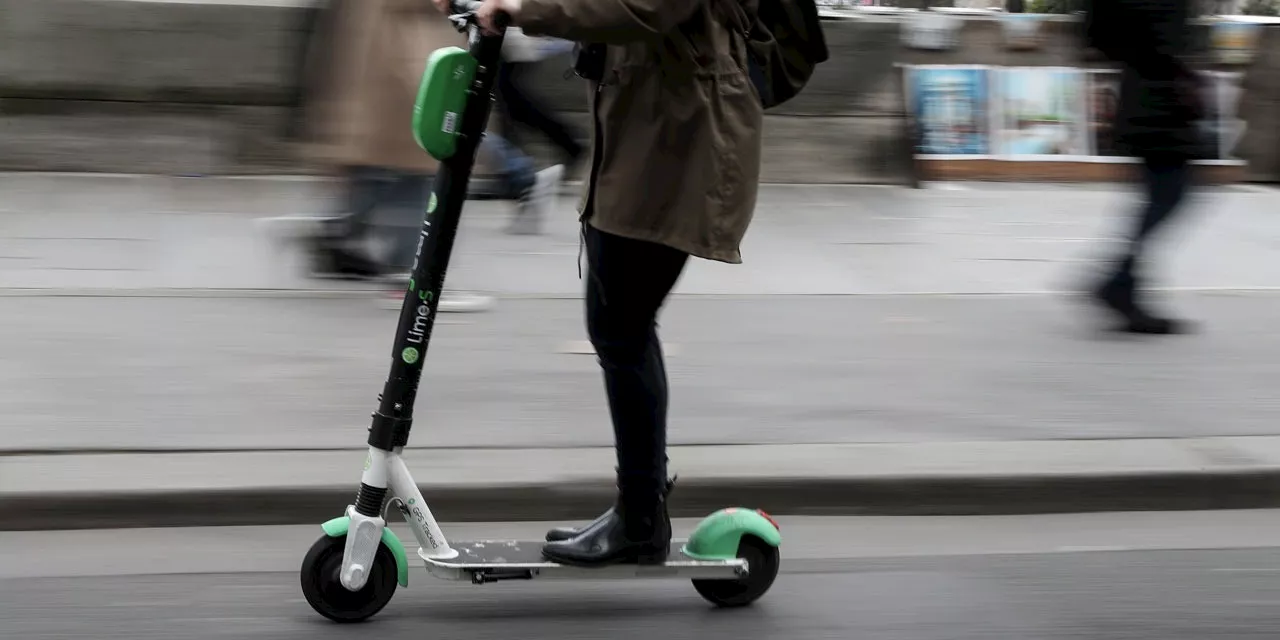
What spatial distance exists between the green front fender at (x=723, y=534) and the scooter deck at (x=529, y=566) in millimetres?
21

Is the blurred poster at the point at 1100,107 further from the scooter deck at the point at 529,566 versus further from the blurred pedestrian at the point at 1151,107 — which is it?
the scooter deck at the point at 529,566

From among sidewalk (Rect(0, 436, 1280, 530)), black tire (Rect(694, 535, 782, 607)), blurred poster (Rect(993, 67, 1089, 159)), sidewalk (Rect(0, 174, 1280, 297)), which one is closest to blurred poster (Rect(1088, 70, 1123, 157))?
blurred poster (Rect(993, 67, 1089, 159))

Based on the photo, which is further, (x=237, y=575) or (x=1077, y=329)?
(x=1077, y=329)

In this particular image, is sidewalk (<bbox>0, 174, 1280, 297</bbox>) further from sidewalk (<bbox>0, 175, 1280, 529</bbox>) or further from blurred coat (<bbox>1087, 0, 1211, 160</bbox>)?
blurred coat (<bbox>1087, 0, 1211, 160</bbox>)

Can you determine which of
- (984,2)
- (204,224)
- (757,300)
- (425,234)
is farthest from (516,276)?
(984,2)

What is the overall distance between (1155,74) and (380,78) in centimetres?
291

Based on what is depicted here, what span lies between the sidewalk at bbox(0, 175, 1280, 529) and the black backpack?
53.3 inches

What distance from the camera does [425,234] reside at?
3.20 m

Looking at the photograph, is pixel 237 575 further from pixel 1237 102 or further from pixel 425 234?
pixel 1237 102

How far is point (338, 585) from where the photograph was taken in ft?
11.0

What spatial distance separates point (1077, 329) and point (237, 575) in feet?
11.7

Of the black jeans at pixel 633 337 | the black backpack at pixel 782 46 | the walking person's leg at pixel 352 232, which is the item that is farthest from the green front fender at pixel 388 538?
the walking person's leg at pixel 352 232

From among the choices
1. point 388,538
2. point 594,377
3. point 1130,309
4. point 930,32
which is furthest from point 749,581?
point 930,32

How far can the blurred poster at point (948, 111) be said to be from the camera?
9.41 m
